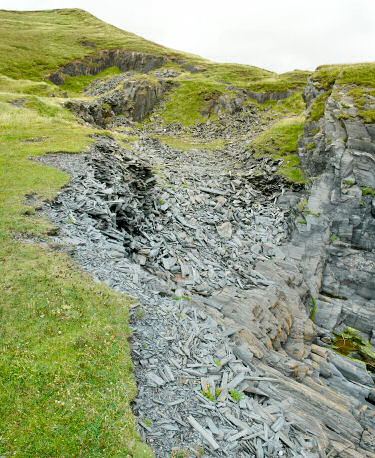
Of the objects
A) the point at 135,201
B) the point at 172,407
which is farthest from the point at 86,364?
the point at 135,201

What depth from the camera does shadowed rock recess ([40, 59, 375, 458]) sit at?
10.1 metres

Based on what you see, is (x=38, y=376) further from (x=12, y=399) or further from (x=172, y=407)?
(x=172, y=407)

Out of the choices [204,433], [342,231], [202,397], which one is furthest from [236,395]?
[342,231]

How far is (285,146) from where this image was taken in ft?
141

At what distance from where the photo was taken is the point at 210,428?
9.09 meters

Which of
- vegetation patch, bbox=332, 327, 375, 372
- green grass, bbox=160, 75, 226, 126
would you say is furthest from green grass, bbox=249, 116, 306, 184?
green grass, bbox=160, 75, 226, 126

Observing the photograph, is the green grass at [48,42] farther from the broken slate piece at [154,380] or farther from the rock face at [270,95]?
the broken slate piece at [154,380]

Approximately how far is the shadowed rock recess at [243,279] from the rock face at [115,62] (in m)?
85.0

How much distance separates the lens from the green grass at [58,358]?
7.01 m

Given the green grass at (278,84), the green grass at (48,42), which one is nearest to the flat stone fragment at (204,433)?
the green grass at (278,84)

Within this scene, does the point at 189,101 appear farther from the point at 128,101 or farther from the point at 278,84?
the point at 278,84

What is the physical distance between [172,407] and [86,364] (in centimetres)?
326

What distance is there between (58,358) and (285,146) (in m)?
42.7

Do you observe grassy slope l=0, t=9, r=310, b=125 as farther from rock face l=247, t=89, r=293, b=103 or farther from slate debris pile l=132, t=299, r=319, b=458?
slate debris pile l=132, t=299, r=319, b=458
